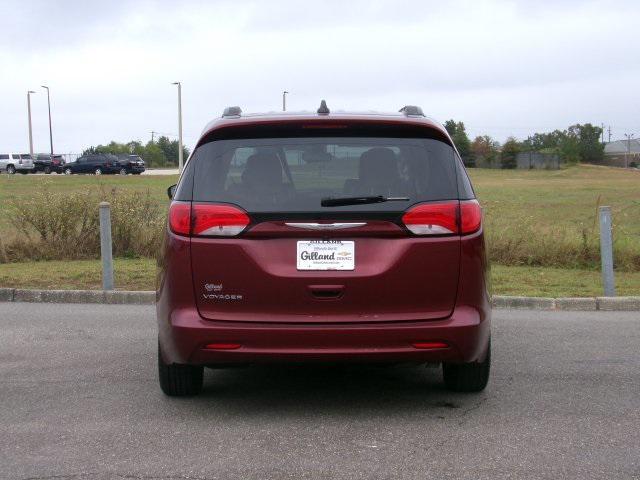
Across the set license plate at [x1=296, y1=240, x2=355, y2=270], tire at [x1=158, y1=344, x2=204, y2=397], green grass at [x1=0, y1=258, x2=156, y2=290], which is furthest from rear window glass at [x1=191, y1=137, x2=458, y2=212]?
green grass at [x1=0, y1=258, x2=156, y2=290]

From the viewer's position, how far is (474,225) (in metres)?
5.33

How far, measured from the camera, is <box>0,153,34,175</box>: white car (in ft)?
242

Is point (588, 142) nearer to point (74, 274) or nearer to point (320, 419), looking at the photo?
point (74, 274)

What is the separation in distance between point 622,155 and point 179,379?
15144 cm

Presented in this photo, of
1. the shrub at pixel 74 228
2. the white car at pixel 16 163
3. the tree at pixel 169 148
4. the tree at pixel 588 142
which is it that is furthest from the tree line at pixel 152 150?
the shrub at pixel 74 228

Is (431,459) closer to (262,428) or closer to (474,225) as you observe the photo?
(262,428)

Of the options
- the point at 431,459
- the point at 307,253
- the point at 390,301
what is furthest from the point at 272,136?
the point at 431,459

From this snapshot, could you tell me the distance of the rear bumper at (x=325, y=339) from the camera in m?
5.13

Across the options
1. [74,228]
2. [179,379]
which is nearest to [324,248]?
[179,379]

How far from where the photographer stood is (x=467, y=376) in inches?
233

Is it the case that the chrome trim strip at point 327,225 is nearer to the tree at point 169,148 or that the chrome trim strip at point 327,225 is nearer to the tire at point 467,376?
the tire at point 467,376

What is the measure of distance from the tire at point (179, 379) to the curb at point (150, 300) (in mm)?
4846

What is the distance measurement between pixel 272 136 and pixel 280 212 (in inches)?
20.1

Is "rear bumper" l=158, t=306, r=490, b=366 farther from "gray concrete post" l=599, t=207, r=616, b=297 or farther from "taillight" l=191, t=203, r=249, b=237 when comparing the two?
"gray concrete post" l=599, t=207, r=616, b=297
